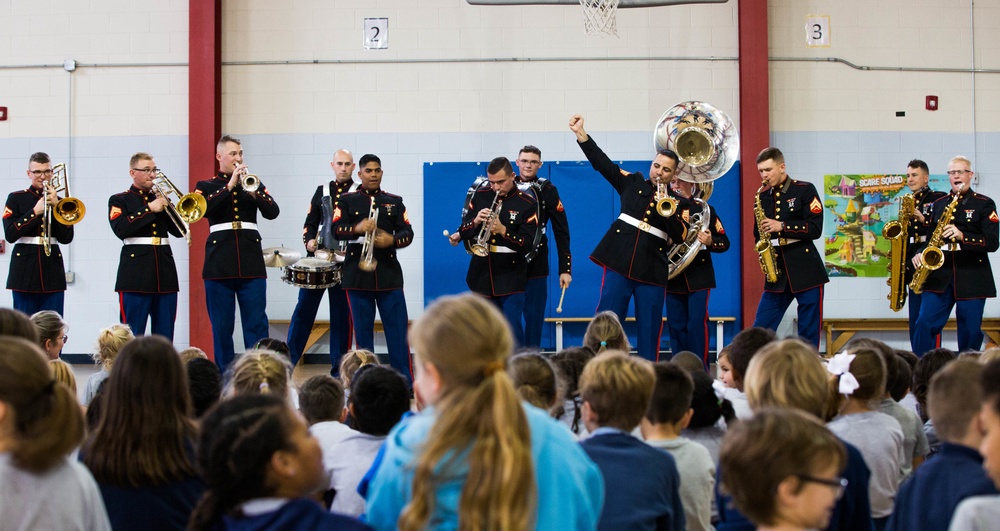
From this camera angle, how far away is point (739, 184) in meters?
9.17

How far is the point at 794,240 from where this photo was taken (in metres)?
7.09

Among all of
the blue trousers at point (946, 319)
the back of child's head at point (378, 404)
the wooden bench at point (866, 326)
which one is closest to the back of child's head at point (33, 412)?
the back of child's head at point (378, 404)

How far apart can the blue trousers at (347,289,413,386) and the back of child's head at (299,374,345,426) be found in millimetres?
3501

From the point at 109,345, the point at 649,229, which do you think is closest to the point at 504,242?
the point at 649,229

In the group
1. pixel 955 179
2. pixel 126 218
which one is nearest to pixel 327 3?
pixel 126 218

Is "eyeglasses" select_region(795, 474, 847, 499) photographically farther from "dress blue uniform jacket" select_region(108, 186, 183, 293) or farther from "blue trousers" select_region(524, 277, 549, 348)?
"dress blue uniform jacket" select_region(108, 186, 183, 293)

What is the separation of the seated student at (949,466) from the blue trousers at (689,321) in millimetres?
4767

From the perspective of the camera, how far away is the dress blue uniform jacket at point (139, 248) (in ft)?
22.5

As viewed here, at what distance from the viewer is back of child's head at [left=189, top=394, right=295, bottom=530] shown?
1.80 metres

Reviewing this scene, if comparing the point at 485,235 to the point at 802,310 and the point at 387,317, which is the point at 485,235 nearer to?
the point at 387,317

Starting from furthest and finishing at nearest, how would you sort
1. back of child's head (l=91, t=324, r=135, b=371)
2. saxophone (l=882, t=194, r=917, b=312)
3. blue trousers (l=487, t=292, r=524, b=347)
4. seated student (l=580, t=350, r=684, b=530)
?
saxophone (l=882, t=194, r=917, b=312)
blue trousers (l=487, t=292, r=524, b=347)
back of child's head (l=91, t=324, r=135, b=371)
seated student (l=580, t=350, r=684, b=530)

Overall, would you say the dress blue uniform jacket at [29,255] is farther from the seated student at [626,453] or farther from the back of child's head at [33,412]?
the seated student at [626,453]

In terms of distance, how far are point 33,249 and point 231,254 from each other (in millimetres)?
1541

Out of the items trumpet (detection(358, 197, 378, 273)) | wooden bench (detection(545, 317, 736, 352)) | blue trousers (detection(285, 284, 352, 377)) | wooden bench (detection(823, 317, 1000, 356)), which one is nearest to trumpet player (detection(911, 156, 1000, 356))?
wooden bench (detection(823, 317, 1000, 356))
